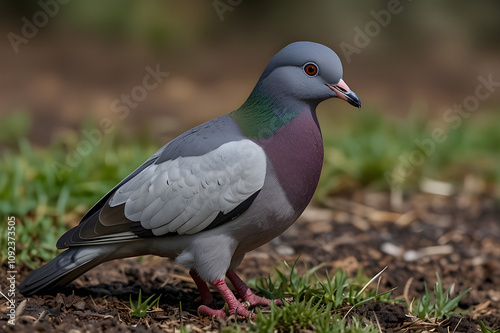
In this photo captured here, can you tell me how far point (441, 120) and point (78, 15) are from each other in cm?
593

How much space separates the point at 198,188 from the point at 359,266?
188cm

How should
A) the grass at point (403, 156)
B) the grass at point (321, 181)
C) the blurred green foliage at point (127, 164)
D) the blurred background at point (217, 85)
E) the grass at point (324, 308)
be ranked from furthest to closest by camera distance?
the grass at point (403, 156), the blurred background at point (217, 85), the blurred green foliage at point (127, 164), the grass at point (321, 181), the grass at point (324, 308)

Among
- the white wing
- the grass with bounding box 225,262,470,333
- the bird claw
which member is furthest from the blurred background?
the grass with bounding box 225,262,470,333

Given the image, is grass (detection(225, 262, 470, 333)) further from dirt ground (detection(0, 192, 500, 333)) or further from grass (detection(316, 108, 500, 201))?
grass (detection(316, 108, 500, 201))

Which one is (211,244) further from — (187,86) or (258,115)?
(187,86)

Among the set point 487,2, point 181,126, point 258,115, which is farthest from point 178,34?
point 258,115

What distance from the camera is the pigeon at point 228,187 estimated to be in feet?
10.5

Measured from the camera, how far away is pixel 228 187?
3193 millimetres

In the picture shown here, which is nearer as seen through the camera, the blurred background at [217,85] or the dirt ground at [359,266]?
the dirt ground at [359,266]

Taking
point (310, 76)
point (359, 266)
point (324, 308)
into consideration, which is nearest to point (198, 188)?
point (310, 76)

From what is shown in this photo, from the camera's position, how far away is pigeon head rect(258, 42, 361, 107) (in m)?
3.28

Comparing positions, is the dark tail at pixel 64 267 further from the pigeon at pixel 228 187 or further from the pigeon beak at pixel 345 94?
the pigeon beak at pixel 345 94

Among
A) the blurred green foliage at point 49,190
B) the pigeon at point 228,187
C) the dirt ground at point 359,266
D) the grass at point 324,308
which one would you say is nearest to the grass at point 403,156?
the dirt ground at point 359,266

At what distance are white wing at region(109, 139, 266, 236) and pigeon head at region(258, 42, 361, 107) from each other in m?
0.36
